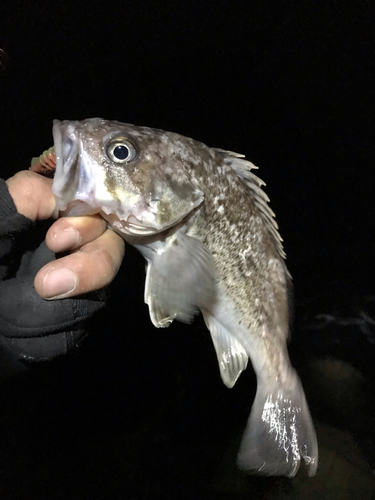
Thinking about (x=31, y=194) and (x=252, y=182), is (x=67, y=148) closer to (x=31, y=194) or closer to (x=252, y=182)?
(x=31, y=194)

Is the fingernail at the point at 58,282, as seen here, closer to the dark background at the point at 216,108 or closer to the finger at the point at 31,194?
the finger at the point at 31,194

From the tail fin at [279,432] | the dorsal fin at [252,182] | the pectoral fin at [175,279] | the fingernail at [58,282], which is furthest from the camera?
the tail fin at [279,432]

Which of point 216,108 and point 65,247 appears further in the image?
point 216,108

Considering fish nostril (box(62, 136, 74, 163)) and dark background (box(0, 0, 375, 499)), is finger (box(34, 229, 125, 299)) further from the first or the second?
dark background (box(0, 0, 375, 499))

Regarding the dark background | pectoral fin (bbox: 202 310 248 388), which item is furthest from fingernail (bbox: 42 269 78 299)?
the dark background

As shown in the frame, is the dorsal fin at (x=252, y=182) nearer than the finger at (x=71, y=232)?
No

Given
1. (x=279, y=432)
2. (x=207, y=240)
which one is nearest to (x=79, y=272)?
(x=207, y=240)

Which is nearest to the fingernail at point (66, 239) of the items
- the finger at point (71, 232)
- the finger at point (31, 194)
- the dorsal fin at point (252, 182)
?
the finger at point (71, 232)
